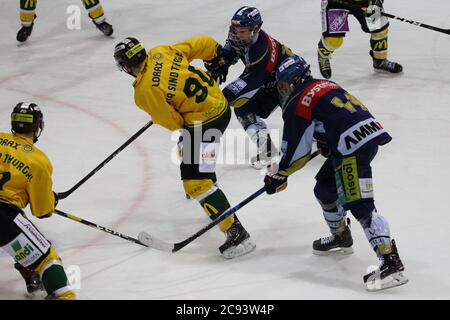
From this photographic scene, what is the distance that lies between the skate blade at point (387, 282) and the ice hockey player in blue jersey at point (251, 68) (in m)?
1.63

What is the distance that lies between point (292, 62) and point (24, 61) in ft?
12.5

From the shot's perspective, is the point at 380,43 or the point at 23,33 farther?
the point at 23,33

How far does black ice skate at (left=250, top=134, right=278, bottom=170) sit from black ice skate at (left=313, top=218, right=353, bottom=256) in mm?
1141

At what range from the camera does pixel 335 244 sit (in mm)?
4676

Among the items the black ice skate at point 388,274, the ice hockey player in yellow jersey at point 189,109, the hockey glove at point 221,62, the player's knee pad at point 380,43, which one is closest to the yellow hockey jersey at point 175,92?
the ice hockey player in yellow jersey at point 189,109

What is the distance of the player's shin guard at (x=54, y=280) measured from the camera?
13.3 ft

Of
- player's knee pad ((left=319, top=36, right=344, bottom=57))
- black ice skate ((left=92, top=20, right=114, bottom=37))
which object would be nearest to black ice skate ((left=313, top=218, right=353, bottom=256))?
player's knee pad ((left=319, top=36, right=344, bottom=57))

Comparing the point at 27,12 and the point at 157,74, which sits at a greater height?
the point at 157,74

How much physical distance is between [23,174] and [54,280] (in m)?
0.50

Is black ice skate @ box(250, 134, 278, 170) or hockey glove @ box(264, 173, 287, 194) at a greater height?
hockey glove @ box(264, 173, 287, 194)

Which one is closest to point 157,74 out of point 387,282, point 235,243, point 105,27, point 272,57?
point 235,243

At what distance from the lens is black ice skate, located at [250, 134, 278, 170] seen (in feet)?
18.9

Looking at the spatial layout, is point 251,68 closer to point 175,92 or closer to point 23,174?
point 175,92

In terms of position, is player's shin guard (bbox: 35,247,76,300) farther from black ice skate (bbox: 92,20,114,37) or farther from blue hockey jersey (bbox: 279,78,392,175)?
black ice skate (bbox: 92,20,114,37)
